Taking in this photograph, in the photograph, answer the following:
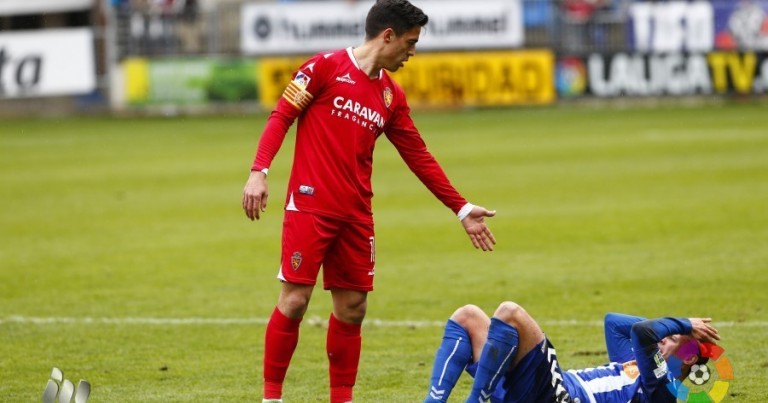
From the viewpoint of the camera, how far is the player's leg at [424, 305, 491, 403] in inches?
260

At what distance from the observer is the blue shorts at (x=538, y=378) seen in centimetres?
645

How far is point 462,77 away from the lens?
111ft

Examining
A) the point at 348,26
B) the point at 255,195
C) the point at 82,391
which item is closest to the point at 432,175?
the point at 255,195

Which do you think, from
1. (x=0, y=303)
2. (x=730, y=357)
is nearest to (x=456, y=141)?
(x=0, y=303)

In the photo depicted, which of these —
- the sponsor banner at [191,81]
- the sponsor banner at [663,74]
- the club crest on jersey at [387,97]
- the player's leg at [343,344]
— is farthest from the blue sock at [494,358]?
the sponsor banner at [191,81]

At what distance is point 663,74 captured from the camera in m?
32.9

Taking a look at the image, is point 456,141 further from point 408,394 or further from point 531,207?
point 408,394

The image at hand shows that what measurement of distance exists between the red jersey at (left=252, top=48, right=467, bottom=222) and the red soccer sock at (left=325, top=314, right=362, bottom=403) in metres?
0.61

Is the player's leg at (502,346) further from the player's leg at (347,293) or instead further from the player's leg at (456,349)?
the player's leg at (347,293)

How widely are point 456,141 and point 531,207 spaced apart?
29.1ft

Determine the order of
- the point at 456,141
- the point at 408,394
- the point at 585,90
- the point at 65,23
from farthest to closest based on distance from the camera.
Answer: the point at 65,23
the point at 585,90
the point at 456,141
the point at 408,394

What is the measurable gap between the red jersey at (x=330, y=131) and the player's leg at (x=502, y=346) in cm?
109

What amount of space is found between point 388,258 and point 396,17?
6.60m

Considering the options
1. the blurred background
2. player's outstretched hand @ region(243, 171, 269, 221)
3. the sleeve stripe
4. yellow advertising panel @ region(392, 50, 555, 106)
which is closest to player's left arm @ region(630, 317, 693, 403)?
player's outstretched hand @ region(243, 171, 269, 221)
